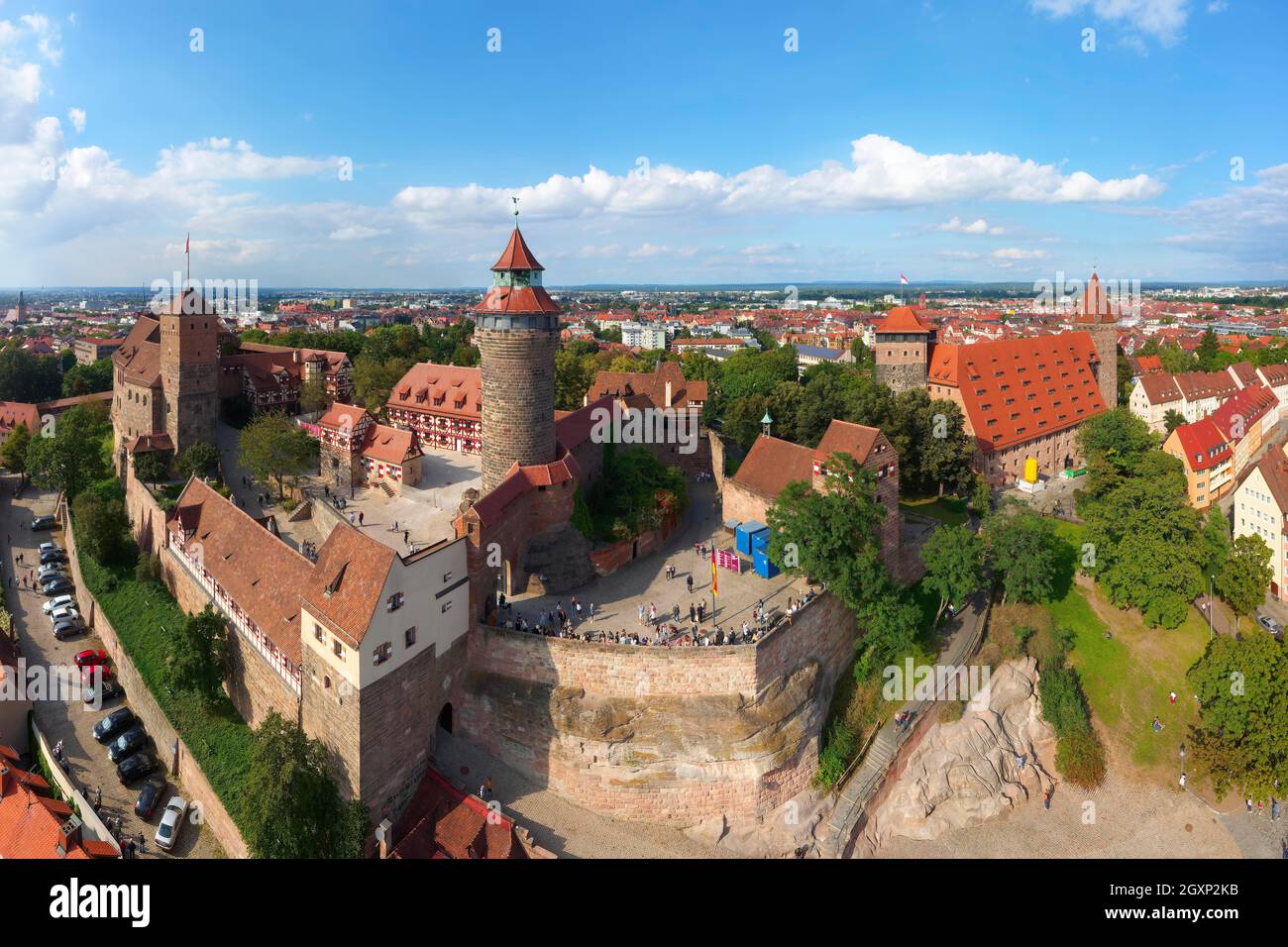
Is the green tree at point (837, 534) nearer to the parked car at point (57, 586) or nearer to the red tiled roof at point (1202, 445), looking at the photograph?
the red tiled roof at point (1202, 445)

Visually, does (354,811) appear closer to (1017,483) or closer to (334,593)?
(334,593)

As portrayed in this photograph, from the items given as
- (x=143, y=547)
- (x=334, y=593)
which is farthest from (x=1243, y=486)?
(x=143, y=547)

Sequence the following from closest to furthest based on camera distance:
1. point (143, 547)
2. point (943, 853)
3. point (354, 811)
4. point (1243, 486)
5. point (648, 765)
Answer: point (354, 811) → point (648, 765) → point (943, 853) → point (143, 547) → point (1243, 486)

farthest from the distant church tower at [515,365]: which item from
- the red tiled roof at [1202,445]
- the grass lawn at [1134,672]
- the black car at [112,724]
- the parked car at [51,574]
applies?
the red tiled roof at [1202,445]

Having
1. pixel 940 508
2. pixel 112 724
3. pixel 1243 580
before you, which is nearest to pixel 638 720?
pixel 112 724

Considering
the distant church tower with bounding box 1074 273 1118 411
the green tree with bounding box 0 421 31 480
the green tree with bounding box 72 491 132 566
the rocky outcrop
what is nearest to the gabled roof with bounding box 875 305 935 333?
the distant church tower with bounding box 1074 273 1118 411

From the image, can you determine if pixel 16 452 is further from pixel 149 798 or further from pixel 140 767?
pixel 149 798

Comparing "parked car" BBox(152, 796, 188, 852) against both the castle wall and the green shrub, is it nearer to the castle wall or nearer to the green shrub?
the castle wall
